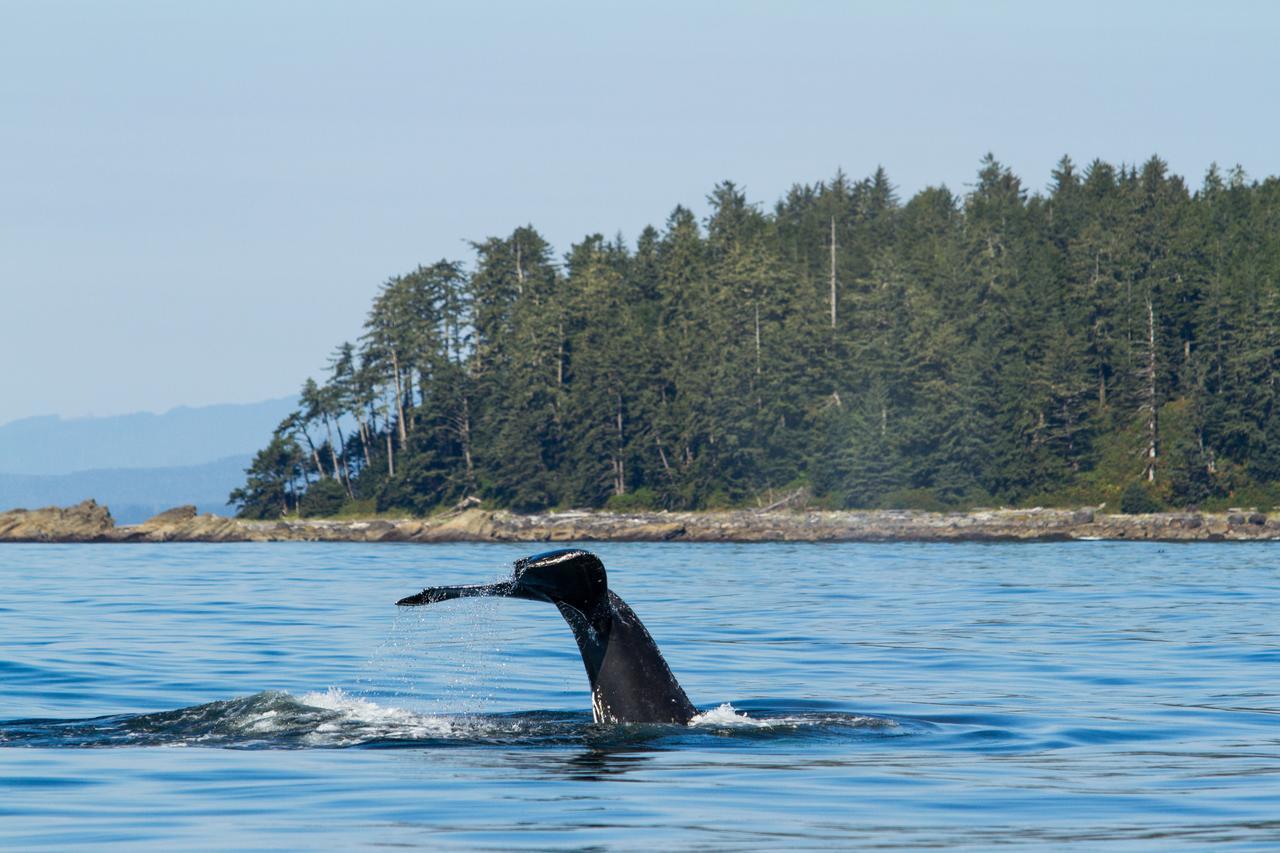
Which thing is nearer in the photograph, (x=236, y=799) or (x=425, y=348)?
(x=236, y=799)

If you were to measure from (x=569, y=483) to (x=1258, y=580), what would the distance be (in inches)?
3151

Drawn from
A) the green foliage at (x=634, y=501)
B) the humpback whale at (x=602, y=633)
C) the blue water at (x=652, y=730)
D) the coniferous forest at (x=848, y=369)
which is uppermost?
the coniferous forest at (x=848, y=369)

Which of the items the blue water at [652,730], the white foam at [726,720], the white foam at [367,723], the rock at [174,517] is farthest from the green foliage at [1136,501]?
the white foam at [367,723]

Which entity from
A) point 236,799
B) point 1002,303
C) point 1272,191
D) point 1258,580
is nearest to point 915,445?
point 1002,303

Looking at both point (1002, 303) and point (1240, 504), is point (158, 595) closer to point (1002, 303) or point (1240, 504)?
point (1240, 504)

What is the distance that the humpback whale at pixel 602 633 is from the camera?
40.6ft

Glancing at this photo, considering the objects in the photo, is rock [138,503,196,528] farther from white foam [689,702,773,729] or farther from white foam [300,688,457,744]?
white foam [689,702,773,729]

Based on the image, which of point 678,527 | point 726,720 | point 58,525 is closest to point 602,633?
point 726,720

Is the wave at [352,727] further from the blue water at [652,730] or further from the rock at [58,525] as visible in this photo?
the rock at [58,525]

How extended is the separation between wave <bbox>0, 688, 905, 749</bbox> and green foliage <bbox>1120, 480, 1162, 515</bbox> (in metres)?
87.8

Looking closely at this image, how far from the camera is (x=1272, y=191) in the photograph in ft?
428

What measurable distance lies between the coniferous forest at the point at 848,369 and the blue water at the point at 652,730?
75.7 metres

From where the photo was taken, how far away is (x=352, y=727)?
14.9 m

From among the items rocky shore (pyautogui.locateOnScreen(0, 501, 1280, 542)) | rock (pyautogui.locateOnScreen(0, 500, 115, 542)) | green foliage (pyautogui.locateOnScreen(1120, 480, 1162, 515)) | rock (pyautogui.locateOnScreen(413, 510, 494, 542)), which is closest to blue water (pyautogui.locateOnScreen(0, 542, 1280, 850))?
rocky shore (pyautogui.locateOnScreen(0, 501, 1280, 542))
